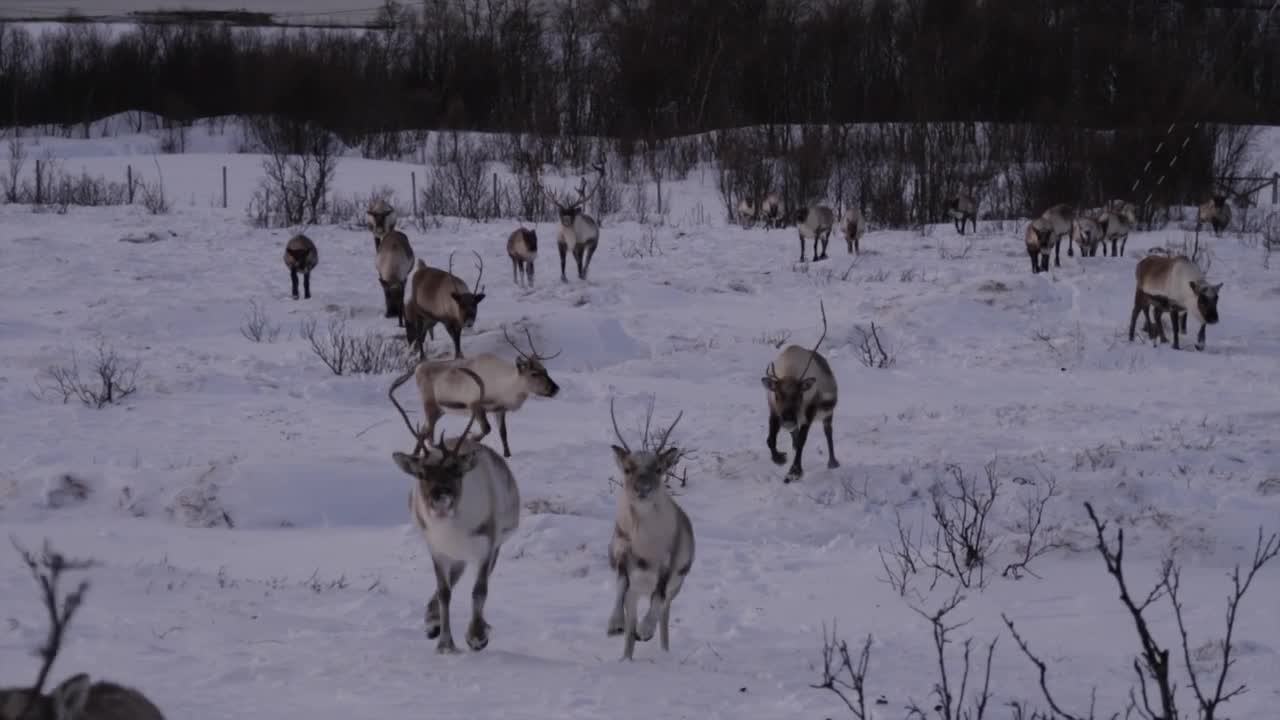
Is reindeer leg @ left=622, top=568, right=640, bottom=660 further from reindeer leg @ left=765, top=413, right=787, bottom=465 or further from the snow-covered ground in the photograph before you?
reindeer leg @ left=765, top=413, right=787, bottom=465

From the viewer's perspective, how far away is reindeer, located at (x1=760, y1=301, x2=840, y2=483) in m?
9.15

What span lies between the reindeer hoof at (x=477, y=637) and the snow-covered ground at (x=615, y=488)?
99 mm

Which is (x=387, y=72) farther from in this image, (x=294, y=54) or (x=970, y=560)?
(x=970, y=560)

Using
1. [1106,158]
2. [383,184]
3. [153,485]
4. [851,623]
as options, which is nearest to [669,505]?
[851,623]

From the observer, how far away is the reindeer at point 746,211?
30.2m

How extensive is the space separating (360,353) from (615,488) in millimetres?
4750

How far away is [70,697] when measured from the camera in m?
2.08

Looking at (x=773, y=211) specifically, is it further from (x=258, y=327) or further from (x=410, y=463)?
(x=410, y=463)

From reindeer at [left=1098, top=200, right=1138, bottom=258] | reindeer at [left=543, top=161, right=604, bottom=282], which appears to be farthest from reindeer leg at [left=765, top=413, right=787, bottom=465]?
reindeer at [left=1098, top=200, right=1138, bottom=258]

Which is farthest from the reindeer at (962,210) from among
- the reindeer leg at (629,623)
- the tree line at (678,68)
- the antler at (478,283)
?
the reindeer leg at (629,623)

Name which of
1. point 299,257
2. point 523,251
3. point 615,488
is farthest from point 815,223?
point 615,488

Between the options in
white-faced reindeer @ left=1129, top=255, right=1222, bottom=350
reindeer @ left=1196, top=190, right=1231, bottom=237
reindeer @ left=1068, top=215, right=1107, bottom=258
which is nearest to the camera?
white-faced reindeer @ left=1129, top=255, right=1222, bottom=350

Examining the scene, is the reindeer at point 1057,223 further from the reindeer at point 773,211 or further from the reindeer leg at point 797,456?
the reindeer leg at point 797,456

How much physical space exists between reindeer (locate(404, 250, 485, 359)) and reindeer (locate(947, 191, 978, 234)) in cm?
1453
